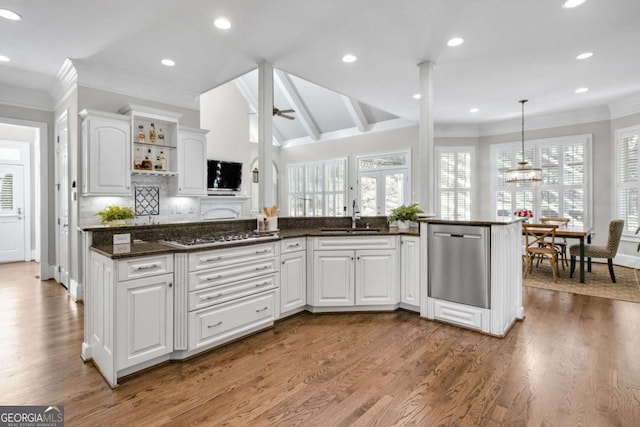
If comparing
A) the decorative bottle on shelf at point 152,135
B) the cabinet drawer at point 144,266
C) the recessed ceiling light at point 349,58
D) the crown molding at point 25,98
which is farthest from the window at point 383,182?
the crown molding at point 25,98

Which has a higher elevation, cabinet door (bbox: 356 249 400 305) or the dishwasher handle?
the dishwasher handle

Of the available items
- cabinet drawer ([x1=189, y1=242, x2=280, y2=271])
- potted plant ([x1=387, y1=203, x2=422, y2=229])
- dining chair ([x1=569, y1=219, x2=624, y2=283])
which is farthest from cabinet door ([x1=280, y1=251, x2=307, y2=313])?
dining chair ([x1=569, y1=219, x2=624, y2=283])

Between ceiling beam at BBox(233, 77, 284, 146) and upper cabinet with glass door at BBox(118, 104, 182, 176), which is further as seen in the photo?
ceiling beam at BBox(233, 77, 284, 146)

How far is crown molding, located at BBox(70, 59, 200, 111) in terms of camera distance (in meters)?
4.18

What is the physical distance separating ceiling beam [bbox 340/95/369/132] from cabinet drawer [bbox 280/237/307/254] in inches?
178

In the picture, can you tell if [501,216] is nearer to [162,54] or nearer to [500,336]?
[500,336]

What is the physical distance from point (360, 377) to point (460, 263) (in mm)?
1523

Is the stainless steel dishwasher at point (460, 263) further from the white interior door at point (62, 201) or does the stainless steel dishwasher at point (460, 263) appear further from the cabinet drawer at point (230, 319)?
the white interior door at point (62, 201)

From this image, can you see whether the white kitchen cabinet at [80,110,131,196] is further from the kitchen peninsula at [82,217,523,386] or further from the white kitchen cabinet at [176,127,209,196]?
the kitchen peninsula at [82,217,523,386]

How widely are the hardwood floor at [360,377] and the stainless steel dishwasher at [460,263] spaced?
34 centimetres

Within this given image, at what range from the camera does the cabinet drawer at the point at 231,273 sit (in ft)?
8.22

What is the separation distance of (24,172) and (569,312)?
945 centimetres

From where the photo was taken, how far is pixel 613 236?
4.65 meters

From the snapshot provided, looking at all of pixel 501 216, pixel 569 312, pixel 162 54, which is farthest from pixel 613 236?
pixel 162 54
